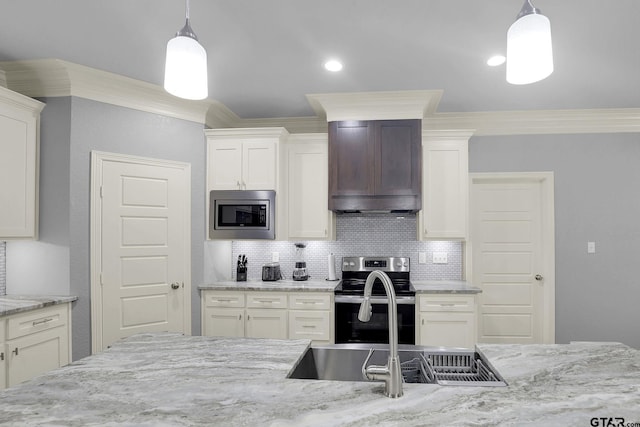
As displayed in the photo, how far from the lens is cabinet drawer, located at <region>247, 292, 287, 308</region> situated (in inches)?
139

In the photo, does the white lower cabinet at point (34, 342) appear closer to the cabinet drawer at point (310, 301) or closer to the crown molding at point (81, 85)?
the crown molding at point (81, 85)

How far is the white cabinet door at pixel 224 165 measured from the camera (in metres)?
3.77

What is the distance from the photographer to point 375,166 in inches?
143

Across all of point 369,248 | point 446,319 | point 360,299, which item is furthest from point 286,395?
point 369,248

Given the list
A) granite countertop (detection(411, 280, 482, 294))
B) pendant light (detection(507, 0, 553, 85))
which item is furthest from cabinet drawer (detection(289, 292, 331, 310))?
pendant light (detection(507, 0, 553, 85))

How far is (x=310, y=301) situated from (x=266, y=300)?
1.31ft

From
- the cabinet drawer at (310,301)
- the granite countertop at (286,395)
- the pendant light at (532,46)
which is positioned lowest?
the cabinet drawer at (310,301)

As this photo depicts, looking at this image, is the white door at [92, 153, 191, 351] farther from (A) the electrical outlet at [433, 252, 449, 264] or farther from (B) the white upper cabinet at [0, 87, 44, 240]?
(A) the electrical outlet at [433, 252, 449, 264]

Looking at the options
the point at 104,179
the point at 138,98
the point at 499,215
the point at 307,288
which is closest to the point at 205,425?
the point at 307,288

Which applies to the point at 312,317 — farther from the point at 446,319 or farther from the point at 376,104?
the point at 376,104

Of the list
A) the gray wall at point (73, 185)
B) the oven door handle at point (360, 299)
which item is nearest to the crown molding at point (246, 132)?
the gray wall at point (73, 185)

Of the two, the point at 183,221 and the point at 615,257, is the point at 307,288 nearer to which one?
the point at 183,221

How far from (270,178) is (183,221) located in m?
0.89

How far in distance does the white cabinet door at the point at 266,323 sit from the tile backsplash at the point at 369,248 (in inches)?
26.9
